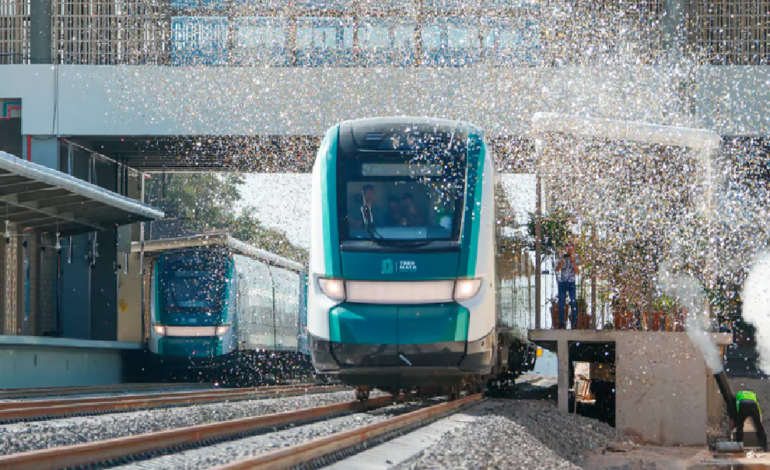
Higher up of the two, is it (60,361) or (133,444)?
(133,444)

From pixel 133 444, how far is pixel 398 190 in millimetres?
5201

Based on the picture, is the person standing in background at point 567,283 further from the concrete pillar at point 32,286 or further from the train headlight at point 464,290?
the concrete pillar at point 32,286

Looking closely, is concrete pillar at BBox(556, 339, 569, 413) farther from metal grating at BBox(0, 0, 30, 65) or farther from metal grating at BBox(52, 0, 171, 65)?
metal grating at BBox(0, 0, 30, 65)

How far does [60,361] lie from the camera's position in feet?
62.8

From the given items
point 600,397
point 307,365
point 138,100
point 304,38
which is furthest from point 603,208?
point 307,365

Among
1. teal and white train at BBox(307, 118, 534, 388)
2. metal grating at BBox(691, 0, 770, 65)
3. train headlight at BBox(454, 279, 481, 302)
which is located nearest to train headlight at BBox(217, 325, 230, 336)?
metal grating at BBox(691, 0, 770, 65)

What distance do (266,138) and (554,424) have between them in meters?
11.1

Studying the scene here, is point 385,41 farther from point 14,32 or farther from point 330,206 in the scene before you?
point 330,206

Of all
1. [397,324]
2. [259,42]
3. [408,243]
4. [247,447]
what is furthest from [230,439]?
[259,42]

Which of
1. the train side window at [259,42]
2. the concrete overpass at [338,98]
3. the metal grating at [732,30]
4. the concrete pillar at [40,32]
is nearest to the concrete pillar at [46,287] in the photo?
the concrete overpass at [338,98]

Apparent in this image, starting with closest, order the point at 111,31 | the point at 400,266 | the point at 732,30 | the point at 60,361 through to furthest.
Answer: the point at 400,266
the point at 60,361
the point at 732,30
the point at 111,31

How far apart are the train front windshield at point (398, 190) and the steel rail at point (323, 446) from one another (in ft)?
6.55

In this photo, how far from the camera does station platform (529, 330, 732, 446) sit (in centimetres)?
1539

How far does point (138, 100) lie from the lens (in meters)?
21.9
